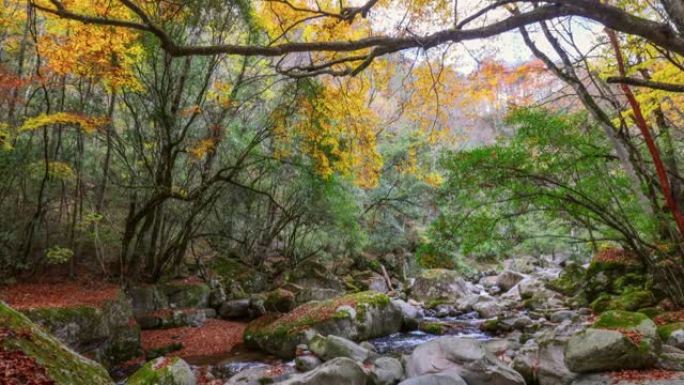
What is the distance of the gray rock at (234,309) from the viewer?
1209 centimetres

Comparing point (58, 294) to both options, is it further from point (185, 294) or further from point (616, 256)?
point (616, 256)

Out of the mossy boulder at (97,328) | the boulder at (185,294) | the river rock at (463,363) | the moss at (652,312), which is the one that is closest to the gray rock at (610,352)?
the river rock at (463,363)

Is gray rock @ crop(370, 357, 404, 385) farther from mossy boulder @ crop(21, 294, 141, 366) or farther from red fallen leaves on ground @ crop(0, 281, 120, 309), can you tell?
red fallen leaves on ground @ crop(0, 281, 120, 309)

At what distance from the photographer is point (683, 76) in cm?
624

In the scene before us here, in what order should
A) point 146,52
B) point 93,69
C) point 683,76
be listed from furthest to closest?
1. point 146,52
2. point 93,69
3. point 683,76

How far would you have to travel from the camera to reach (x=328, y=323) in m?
8.71

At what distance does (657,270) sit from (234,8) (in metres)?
10.8

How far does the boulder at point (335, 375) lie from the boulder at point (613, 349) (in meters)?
2.67

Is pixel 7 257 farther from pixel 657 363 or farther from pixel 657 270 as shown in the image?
pixel 657 270

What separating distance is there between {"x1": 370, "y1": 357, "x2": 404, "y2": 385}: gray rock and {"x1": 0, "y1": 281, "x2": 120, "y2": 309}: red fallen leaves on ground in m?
→ 5.39

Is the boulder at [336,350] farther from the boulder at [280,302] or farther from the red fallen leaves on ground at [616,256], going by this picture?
the red fallen leaves on ground at [616,256]

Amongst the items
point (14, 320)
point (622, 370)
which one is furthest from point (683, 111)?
point (14, 320)

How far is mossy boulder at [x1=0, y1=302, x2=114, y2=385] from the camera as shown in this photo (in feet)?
8.63

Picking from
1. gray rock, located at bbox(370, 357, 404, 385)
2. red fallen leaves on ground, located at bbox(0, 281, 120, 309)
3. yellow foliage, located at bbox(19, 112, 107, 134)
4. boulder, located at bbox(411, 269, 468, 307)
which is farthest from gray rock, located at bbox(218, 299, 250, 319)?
gray rock, located at bbox(370, 357, 404, 385)
